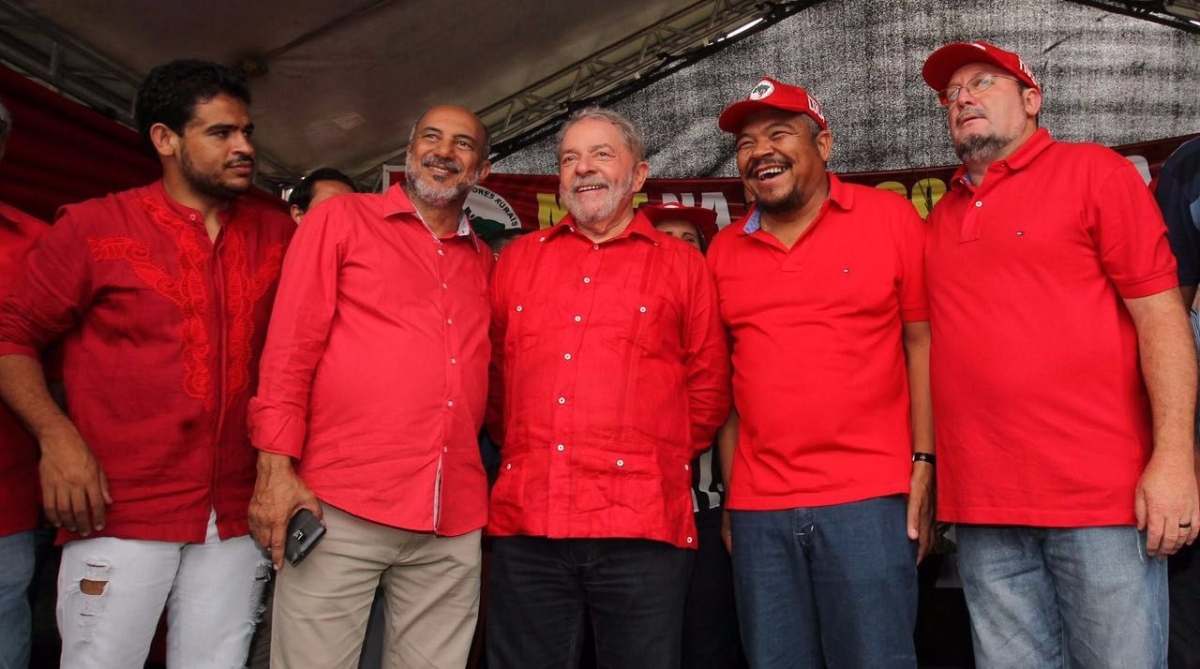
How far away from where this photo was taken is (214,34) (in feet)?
12.7

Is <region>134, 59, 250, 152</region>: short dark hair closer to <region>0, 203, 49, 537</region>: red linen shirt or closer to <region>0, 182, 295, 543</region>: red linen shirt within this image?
<region>0, 182, 295, 543</region>: red linen shirt

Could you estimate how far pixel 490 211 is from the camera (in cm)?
492

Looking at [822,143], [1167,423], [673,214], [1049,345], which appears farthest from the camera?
[673,214]

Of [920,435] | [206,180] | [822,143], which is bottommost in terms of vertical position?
[920,435]

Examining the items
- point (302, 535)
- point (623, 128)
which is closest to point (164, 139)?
point (302, 535)

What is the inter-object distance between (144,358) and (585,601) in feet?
3.89

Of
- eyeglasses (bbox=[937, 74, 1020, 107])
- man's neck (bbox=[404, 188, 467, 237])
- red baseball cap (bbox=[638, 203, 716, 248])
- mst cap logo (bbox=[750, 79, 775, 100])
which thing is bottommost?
man's neck (bbox=[404, 188, 467, 237])

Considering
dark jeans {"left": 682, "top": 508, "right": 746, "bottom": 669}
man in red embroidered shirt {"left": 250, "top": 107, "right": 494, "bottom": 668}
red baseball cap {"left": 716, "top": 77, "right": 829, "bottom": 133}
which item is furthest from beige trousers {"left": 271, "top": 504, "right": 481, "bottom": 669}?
red baseball cap {"left": 716, "top": 77, "right": 829, "bottom": 133}

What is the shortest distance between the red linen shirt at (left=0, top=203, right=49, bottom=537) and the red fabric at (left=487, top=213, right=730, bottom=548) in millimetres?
1116

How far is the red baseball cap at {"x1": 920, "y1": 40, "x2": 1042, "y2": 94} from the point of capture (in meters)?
2.16

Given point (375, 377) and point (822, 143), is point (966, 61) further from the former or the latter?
point (375, 377)

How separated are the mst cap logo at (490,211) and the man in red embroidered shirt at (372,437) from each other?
255 cm

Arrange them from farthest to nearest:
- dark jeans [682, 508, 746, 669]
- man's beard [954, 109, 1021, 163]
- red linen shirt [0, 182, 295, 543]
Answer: dark jeans [682, 508, 746, 669]
man's beard [954, 109, 1021, 163]
red linen shirt [0, 182, 295, 543]

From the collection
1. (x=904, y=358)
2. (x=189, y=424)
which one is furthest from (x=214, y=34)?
(x=904, y=358)
